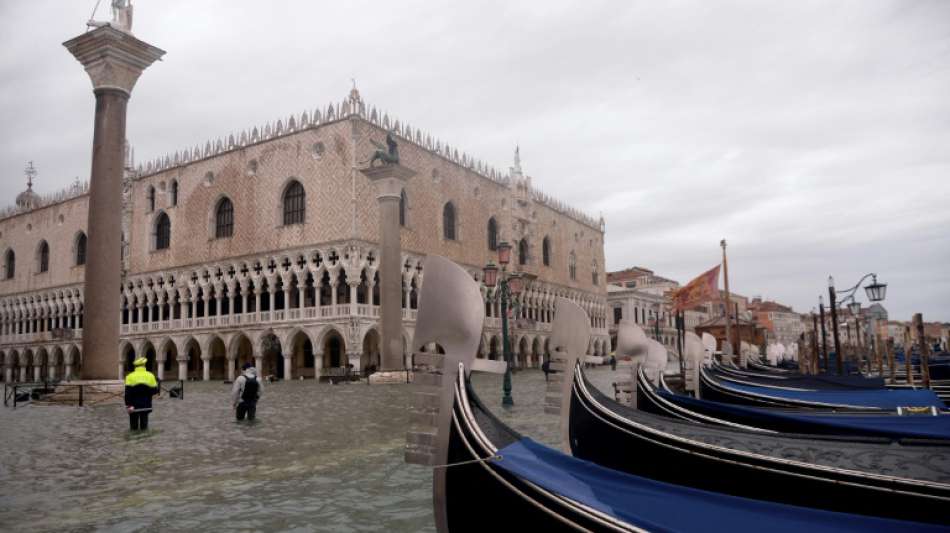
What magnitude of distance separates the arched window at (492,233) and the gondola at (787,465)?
2855 centimetres

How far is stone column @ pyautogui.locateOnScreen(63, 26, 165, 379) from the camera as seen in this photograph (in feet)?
40.7

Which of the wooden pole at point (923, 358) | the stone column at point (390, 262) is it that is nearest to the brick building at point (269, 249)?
the stone column at point (390, 262)

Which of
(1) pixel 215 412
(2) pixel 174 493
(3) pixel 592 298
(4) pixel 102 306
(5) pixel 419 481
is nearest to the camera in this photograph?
(2) pixel 174 493

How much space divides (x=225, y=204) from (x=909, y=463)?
28.4m

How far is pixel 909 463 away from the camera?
2479mm

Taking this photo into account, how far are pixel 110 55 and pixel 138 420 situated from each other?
7871 millimetres

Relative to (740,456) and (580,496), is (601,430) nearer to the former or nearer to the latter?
(740,456)

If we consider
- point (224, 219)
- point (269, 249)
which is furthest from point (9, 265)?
point (269, 249)

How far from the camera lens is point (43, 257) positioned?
117 ft

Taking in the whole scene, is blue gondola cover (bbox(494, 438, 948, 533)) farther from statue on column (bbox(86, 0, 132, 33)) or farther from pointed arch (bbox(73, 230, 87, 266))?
pointed arch (bbox(73, 230, 87, 266))

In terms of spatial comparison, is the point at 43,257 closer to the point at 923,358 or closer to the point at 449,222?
the point at 449,222

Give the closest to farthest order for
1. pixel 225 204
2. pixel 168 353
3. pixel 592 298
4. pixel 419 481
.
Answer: pixel 419 481
pixel 225 204
pixel 168 353
pixel 592 298

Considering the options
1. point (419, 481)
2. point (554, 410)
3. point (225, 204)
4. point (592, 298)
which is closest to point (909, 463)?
point (554, 410)

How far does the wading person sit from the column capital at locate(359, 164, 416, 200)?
9.24 meters
